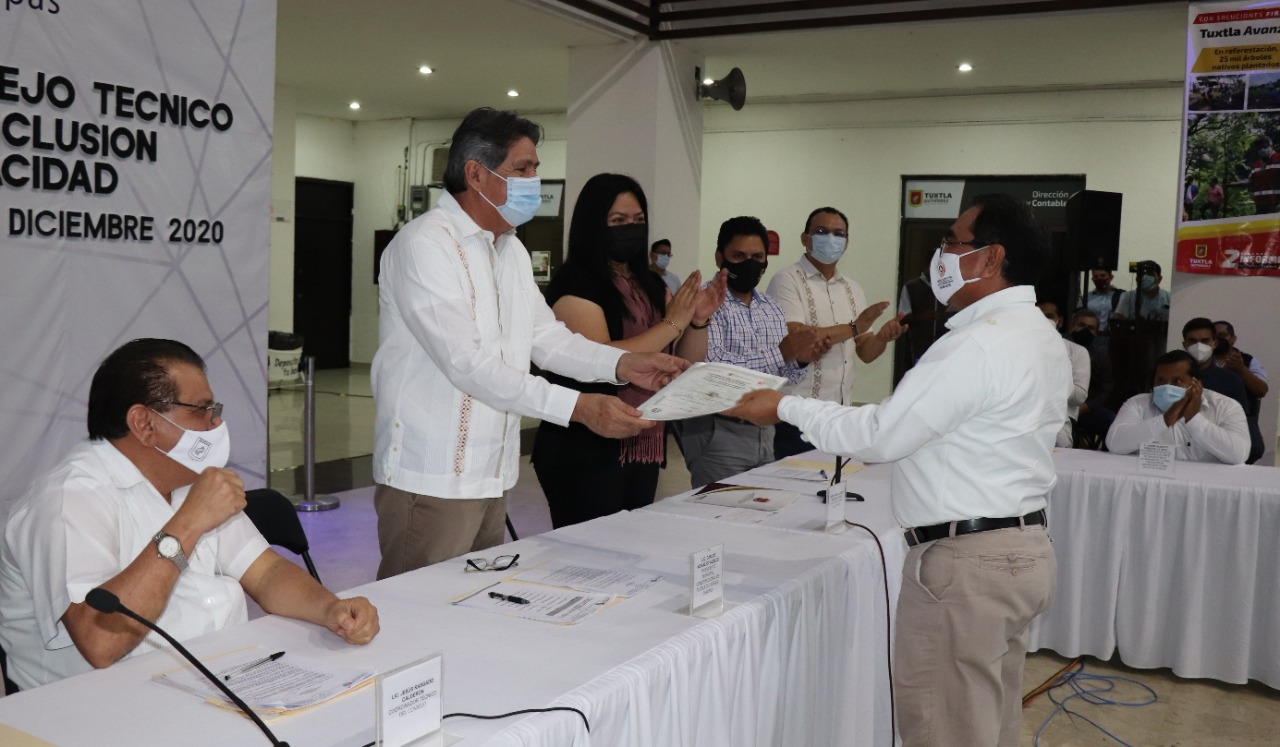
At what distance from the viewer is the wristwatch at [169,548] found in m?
1.68

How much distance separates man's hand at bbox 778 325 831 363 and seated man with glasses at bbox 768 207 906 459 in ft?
0.70

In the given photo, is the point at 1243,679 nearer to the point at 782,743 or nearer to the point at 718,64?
the point at 782,743

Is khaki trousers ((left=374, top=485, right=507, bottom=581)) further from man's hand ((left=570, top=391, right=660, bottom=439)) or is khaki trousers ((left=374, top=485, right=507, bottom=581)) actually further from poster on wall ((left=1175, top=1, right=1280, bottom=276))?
poster on wall ((left=1175, top=1, right=1280, bottom=276))

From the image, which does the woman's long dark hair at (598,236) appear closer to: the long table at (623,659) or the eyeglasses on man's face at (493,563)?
the long table at (623,659)

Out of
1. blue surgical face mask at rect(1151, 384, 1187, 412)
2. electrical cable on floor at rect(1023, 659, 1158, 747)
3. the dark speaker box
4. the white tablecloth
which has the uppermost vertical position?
the dark speaker box

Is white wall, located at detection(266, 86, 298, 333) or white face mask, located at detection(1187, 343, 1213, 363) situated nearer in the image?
white face mask, located at detection(1187, 343, 1213, 363)


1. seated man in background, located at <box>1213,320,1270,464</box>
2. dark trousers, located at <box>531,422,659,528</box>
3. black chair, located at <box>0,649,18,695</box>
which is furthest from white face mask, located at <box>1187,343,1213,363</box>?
black chair, located at <box>0,649,18,695</box>

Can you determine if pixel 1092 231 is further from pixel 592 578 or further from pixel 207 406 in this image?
pixel 207 406

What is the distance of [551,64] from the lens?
959cm

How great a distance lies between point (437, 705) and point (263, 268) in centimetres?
351

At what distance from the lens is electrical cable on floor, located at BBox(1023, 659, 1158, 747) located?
11.8 feet

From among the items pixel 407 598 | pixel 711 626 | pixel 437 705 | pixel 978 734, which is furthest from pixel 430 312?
pixel 978 734

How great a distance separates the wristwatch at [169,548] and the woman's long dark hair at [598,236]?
1623 millimetres

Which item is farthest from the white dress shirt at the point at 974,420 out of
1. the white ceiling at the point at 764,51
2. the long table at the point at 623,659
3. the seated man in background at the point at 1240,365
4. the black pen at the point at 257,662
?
the white ceiling at the point at 764,51
